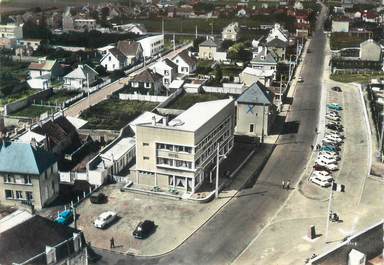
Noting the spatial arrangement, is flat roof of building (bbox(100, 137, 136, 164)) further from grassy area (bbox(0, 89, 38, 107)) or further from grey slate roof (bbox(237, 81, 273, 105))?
grassy area (bbox(0, 89, 38, 107))

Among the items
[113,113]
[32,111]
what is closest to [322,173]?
[113,113]

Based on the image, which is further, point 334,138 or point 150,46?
point 150,46

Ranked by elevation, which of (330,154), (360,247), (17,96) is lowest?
(330,154)

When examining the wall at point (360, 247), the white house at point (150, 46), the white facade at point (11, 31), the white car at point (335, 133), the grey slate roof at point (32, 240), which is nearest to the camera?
the grey slate roof at point (32, 240)

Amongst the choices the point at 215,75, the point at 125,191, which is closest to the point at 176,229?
the point at 125,191

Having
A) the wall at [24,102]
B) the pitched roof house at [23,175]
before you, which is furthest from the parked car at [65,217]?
the wall at [24,102]

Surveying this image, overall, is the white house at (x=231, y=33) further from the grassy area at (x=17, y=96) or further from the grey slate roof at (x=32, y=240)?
the grey slate roof at (x=32, y=240)

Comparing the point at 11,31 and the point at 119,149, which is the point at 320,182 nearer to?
the point at 119,149
